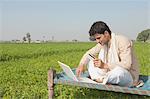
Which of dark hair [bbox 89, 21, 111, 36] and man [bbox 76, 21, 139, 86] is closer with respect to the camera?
man [bbox 76, 21, 139, 86]

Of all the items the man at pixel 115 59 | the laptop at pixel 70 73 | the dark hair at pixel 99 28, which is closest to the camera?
the man at pixel 115 59

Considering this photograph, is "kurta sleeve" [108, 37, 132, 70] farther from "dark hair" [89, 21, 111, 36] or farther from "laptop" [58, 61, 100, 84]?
"laptop" [58, 61, 100, 84]

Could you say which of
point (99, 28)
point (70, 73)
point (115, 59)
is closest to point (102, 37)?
point (99, 28)

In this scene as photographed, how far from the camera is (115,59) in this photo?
398cm

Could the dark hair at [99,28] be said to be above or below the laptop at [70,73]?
above

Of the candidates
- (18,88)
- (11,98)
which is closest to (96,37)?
(11,98)

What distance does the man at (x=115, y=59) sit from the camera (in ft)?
12.2

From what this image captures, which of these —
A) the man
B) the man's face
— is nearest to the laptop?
the man

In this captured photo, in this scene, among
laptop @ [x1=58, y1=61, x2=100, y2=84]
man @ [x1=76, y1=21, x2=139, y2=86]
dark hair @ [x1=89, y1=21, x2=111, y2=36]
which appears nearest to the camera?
man @ [x1=76, y1=21, x2=139, y2=86]

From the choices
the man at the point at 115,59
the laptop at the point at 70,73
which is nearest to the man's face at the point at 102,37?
the man at the point at 115,59

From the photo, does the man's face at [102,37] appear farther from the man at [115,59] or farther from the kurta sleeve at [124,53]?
the kurta sleeve at [124,53]

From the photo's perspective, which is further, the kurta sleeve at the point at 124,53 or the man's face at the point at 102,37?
the man's face at the point at 102,37

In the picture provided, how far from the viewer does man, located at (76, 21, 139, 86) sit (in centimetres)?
373

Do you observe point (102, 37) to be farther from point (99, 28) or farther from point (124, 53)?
point (124, 53)
